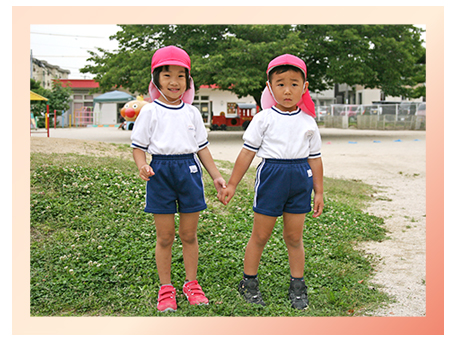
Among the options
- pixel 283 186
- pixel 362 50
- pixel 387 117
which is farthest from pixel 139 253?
pixel 387 117

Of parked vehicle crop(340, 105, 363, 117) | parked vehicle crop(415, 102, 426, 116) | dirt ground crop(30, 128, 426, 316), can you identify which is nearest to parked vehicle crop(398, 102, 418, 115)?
parked vehicle crop(415, 102, 426, 116)

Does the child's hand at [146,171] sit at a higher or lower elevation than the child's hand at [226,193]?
higher

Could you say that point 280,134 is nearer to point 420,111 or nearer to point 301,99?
point 301,99

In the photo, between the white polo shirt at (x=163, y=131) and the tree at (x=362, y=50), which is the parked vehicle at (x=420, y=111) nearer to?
the tree at (x=362, y=50)

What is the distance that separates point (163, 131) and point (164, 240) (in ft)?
2.47

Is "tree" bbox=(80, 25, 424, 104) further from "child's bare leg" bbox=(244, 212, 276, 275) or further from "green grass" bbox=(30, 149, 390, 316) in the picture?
"child's bare leg" bbox=(244, 212, 276, 275)

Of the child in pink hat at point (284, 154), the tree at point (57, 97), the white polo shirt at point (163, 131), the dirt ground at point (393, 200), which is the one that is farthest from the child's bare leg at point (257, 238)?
the tree at point (57, 97)

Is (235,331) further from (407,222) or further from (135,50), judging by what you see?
(135,50)

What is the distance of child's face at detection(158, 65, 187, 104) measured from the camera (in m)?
3.05

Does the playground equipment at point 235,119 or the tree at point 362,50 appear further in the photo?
the playground equipment at point 235,119

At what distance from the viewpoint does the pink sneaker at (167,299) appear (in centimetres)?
311

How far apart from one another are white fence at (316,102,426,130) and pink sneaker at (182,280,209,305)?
2759 cm

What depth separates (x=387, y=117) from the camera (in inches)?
1143
